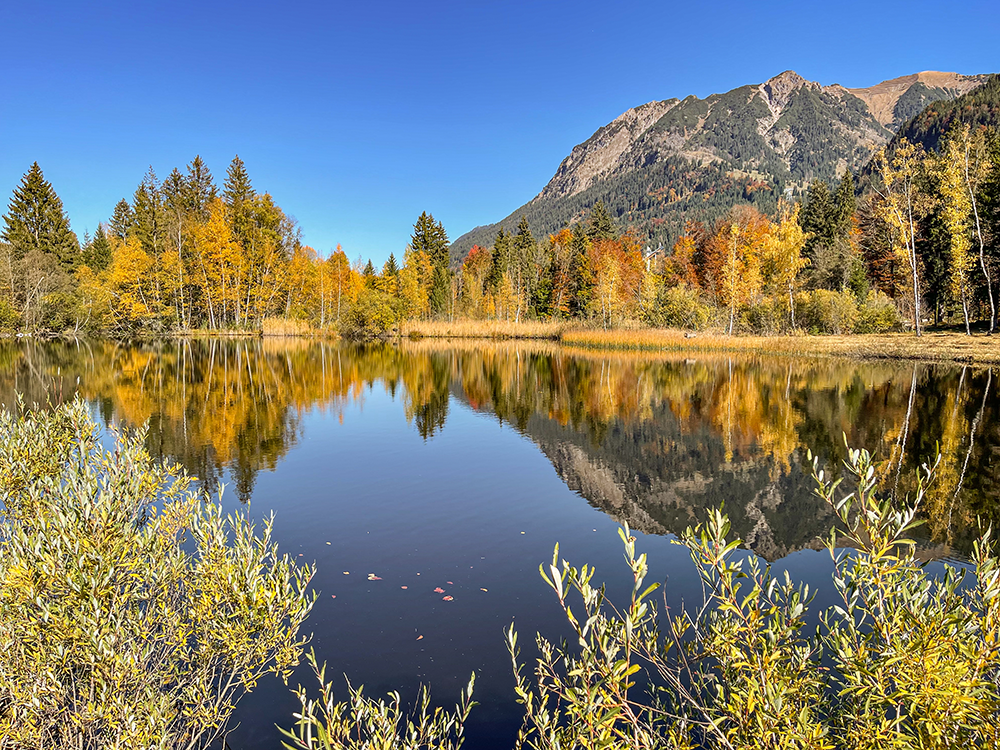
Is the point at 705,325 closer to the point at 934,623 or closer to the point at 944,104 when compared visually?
the point at 934,623

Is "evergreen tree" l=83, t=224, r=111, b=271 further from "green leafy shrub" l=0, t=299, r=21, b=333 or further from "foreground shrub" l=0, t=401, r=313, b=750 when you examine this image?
"foreground shrub" l=0, t=401, r=313, b=750

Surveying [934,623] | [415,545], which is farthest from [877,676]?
[415,545]

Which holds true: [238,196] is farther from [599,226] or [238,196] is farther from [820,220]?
[820,220]

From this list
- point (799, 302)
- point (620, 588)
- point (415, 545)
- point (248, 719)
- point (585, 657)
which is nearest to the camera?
point (585, 657)

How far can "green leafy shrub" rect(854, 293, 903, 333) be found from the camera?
44.4 meters

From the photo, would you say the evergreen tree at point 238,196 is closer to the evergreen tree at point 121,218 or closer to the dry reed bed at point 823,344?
the evergreen tree at point 121,218

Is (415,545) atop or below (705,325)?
below

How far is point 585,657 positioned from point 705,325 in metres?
51.2

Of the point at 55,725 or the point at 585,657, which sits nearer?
the point at 585,657

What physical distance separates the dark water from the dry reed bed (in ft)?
21.9

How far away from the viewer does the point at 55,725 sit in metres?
3.71

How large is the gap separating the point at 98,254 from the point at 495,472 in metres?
75.1

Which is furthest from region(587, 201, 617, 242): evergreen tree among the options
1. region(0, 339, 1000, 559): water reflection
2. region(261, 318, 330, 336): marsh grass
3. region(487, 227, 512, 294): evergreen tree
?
region(0, 339, 1000, 559): water reflection

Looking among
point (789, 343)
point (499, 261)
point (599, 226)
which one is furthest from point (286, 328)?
point (789, 343)
